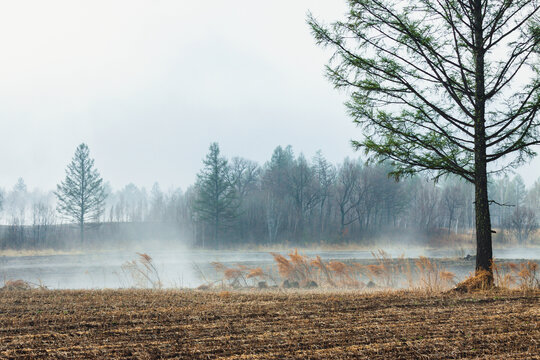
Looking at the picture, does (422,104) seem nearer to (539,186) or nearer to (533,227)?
(533,227)

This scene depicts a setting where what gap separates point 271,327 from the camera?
5.39 m

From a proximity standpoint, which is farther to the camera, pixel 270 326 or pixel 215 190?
pixel 215 190

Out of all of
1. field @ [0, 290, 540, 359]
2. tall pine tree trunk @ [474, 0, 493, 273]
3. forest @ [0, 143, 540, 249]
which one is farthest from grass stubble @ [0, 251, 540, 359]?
forest @ [0, 143, 540, 249]

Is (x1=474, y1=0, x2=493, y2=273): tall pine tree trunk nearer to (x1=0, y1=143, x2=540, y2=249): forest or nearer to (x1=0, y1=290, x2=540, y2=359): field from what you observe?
(x1=0, y1=290, x2=540, y2=359): field

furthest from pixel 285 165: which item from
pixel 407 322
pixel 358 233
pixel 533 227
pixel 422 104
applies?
pixel 407 322

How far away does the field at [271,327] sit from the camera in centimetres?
A: 449

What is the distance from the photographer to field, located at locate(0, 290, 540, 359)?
177 inches

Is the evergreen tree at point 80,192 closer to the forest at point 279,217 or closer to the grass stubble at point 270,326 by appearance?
the forest at point 279,217

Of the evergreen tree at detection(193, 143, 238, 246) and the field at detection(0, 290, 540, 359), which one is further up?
the evergreen tree at detection(193, 143, 238, 246)

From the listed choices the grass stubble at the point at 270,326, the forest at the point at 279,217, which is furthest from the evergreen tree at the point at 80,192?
the grass stubble at the point at 270,326

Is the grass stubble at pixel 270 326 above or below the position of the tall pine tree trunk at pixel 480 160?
below

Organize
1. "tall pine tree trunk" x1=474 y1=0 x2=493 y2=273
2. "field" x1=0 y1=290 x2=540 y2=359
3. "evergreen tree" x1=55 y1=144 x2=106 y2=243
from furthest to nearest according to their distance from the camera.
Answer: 1. "evergreen tree" x1=55 y1=144 x2=106 y2=243
2. "tall pine tree trunk" x1=474 y1=0 x2=493 y2=273
3. "field" x1=0 y1=290 x2=540 y2=359

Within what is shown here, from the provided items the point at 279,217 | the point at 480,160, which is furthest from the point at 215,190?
the point at 480,160

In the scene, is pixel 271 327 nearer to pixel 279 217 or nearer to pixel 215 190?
pixel 215 190
